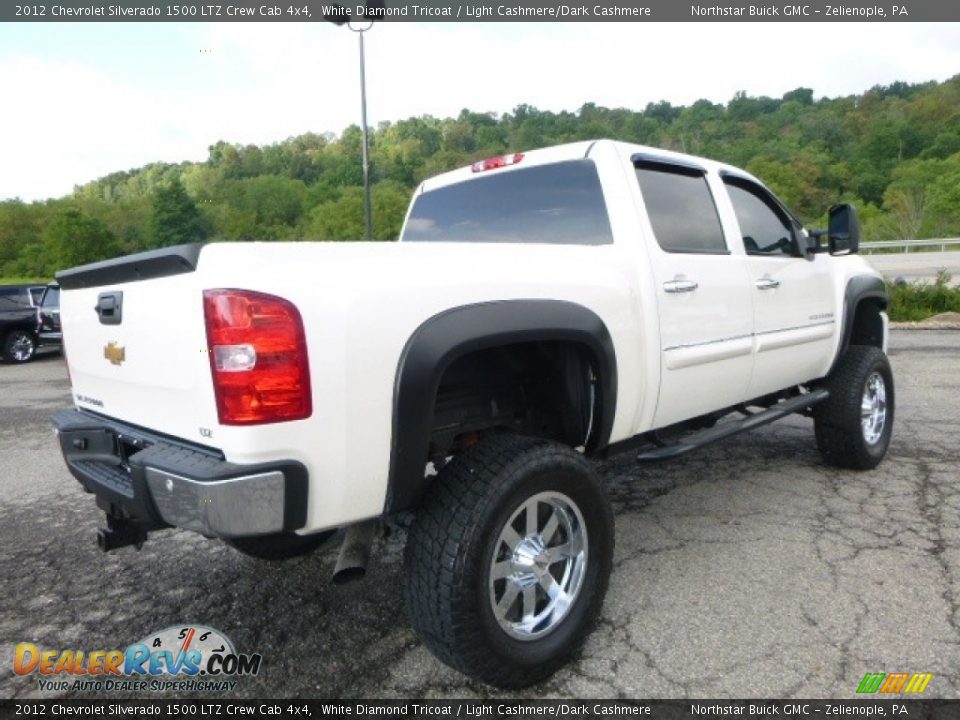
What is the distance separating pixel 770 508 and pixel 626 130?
Result: 4113 centimetres

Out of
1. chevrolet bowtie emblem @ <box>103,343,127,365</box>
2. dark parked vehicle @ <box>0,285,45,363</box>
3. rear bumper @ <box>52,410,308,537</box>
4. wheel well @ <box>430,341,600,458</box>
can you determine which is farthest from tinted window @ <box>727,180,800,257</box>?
dark parked vehicle @ <box>0,285,45,363</box>

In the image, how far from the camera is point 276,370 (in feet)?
5.73

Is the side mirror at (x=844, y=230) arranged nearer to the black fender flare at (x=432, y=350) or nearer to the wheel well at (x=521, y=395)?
the wheel well at (x=521, y=395)

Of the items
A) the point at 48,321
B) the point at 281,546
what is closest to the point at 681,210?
the point at 281,546

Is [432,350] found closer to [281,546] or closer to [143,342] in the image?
[143,342]

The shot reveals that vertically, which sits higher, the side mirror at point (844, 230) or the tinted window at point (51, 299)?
the side mirror at point (844, 230)

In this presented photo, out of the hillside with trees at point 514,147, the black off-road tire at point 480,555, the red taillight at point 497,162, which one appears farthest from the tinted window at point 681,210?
the hillside with trees at point 514,147

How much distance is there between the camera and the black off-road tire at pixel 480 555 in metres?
2.00

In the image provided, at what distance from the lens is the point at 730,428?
329cm

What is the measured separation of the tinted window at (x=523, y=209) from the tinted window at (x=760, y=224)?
113 centimetres

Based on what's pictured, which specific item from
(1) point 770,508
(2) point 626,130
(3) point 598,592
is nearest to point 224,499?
(3) point 598,592

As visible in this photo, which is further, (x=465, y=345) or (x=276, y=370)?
(x=465, y=345)

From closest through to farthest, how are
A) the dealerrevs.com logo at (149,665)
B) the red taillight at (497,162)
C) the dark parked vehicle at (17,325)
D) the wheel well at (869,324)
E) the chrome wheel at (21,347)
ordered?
the dealerrevs.com logo at (149,665)
the red taillight at (497,162)
the wheel well at (869,324)
the dark parked vehicle at (17,325)
the chrome wheel at (21,347)

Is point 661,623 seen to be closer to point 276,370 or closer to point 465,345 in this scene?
point 465,345
